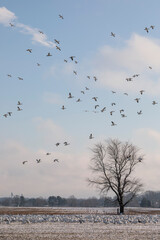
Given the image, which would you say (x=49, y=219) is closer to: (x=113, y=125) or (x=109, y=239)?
(x=113, y=125)

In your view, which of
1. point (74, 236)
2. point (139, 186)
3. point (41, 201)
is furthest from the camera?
point (41, 201)

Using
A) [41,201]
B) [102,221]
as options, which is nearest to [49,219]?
[102,221]

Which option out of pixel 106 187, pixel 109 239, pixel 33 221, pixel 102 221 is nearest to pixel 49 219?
pixel 33 221

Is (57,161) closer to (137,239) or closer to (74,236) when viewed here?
(74,236)

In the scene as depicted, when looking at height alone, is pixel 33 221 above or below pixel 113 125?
below

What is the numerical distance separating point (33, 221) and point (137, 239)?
13.5 metres

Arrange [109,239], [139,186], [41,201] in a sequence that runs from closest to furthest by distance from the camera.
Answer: [109,239], [139,186], [41,201]

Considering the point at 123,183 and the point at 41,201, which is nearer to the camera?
the point at 123,183

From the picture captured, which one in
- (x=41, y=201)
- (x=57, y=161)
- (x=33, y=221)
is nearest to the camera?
(x=57, y=161)

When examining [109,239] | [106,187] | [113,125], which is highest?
[113,125]

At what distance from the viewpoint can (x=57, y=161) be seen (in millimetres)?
27156

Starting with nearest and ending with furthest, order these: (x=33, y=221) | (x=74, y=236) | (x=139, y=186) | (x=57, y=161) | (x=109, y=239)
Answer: (x=109, y=239) < (x=74, y=236) < (x=57, y=161) < (x=33, y=221) < (x=139, y=186)

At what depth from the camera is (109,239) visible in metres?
19.1

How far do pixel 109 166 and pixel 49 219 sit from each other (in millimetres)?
17743
